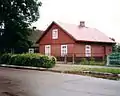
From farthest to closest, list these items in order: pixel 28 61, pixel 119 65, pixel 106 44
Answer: pixel 106 44, pixel 28 61, pixel 119 65

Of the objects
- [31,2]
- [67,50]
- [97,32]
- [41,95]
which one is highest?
[31,2]

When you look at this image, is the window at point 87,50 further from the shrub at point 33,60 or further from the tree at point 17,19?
the shrub at point 33,60

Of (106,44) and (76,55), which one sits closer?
(76,55)

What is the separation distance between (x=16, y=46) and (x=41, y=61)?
Answer: 1727cm

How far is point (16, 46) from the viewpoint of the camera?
142ft

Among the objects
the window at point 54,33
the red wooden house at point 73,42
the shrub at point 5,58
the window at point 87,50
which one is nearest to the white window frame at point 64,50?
the red wooden house at point 73,42

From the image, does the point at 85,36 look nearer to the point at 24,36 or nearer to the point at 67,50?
the point at 67,50

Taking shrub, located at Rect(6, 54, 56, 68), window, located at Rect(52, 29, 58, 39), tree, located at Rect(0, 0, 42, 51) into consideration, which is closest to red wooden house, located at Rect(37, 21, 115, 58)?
window, located at Rect(52, 29, 58, 39)

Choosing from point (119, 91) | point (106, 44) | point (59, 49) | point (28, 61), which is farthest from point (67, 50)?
point (119, 91)

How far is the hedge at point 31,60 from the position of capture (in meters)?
26.3

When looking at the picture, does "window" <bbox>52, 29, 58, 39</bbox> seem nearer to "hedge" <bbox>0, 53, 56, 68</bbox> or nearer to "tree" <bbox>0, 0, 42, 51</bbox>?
"tree" <bbox>0, 0, 42, 51</bbox>

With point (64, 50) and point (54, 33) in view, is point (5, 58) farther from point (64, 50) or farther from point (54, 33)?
point (54, 33)

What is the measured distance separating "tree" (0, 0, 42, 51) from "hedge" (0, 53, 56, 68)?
373 inches

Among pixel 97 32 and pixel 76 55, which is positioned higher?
pixel 97 32
